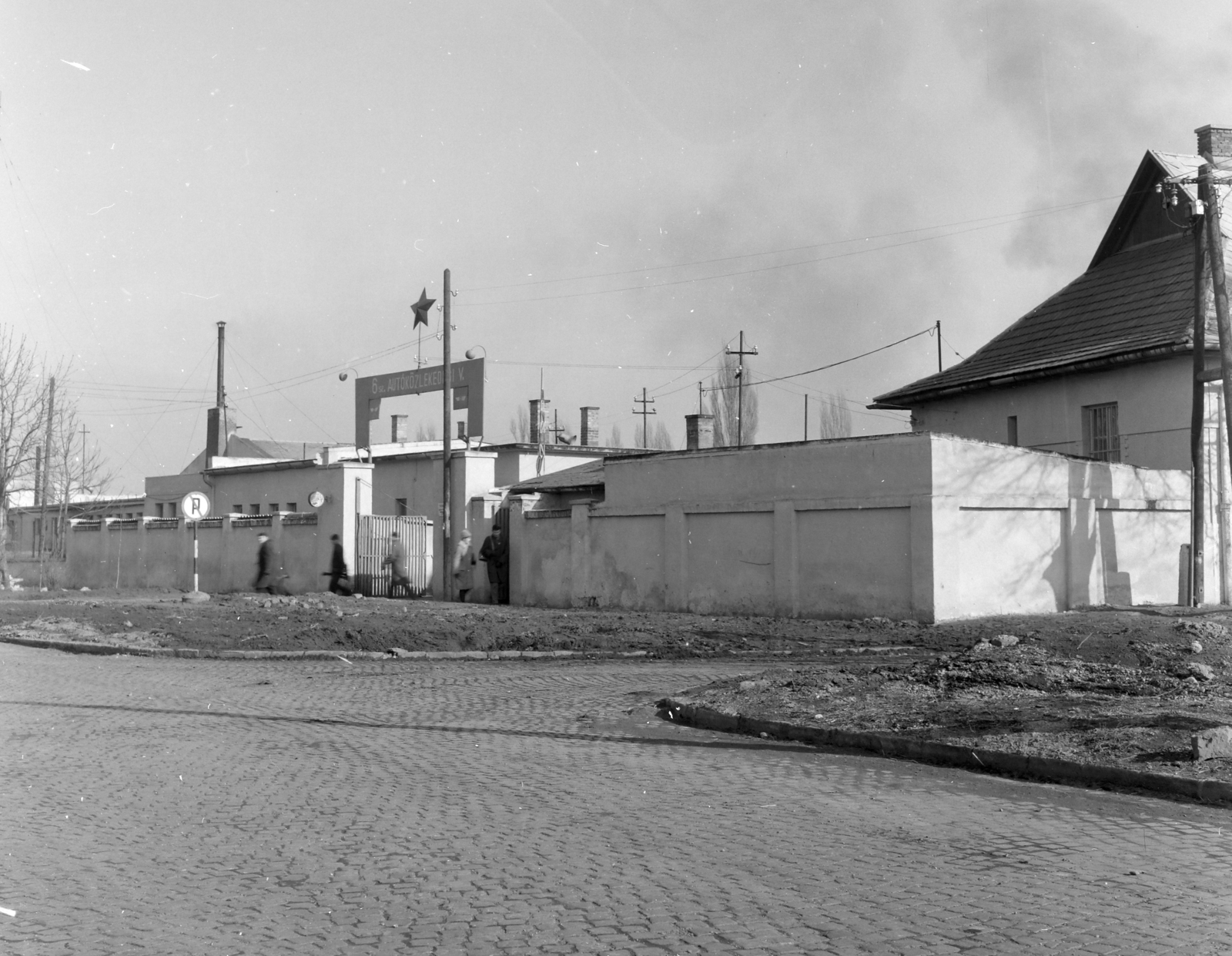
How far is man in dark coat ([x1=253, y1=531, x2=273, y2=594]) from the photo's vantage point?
3186 cm

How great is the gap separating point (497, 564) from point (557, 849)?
2446 cm

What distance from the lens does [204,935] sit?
4965 millimetres

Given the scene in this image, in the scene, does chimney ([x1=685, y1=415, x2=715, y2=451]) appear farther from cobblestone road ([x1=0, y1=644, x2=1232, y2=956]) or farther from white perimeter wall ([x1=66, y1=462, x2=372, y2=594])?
cobblestone road ([x1=0, y1=644, x2=1232, y2=956])

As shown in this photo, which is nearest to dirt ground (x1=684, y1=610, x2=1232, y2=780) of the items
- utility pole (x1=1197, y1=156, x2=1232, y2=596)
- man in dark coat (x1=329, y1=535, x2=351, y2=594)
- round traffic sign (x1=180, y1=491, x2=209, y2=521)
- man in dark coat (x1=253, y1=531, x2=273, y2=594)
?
utility pole (x1=1197, y1=156, x2=1232, y2=596)

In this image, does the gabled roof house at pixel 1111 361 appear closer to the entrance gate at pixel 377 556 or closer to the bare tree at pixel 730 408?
the entrance gate at pixel 377 556

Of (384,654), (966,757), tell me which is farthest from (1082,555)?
(966,757)

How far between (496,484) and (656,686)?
29.0 metres

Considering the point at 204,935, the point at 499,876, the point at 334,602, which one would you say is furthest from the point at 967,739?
the point at 334,602

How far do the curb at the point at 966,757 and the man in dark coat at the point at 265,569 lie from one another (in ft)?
73.1

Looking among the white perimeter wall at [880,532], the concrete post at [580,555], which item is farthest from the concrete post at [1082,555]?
the concrete post at [580,555]

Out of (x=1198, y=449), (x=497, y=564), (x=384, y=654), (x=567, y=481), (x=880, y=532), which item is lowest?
(x=384, y=654)

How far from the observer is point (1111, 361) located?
27594mm

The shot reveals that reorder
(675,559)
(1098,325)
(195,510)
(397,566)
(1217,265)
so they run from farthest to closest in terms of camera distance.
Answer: (397,566)
(1098,325)
(195,510)
(675,559)
(1217,265)

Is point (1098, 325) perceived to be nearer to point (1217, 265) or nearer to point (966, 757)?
point (1217, 265)
